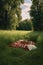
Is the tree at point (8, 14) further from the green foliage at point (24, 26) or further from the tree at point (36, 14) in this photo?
the tree at point (36, 14)

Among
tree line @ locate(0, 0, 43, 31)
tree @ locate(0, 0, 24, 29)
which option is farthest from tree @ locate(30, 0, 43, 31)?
tree @ locate(0, 0, 24, 29)

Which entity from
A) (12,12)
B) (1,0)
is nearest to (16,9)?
(12,12)

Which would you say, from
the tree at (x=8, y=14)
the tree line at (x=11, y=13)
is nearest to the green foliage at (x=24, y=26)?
the tree line at (x=11, y=13)

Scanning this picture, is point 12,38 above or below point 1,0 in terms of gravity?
below

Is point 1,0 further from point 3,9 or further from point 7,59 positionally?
point 7,59

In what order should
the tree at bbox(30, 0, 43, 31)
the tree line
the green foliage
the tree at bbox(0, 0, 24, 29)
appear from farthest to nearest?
the green foliage → the tree at bbox(0, 0, 24, 29) → the tree line → the tree at bbox(30, 0, 43, 31)

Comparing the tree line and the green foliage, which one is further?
the green foliage

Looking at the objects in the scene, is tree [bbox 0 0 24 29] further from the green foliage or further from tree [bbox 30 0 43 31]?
tree [bbox 30 0 43 31]

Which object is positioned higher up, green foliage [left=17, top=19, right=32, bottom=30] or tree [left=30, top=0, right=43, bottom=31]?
tree [left=30, top=0, right=43, bottom=31]

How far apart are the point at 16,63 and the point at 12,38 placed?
6412 millimetres

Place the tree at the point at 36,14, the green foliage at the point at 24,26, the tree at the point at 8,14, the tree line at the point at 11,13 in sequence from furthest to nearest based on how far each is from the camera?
1. the green foliage at the point at 24,26
2. the tree at the point at 8,14
3. the tree line at the point at 11,13
4. the tree at the point at 36,14

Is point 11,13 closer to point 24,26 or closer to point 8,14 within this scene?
point 8,14

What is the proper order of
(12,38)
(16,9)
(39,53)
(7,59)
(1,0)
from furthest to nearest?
(16,9), (1,0), (12,38), (39,53), (7,59)

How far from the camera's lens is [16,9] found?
3083 cm
